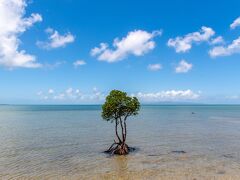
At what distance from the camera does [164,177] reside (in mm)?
32812

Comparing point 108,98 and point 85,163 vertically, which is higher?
point 108,98

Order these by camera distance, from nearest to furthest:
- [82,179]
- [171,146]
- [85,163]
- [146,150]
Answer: [82,179] < [85,163] < [146,150] < [171,146]

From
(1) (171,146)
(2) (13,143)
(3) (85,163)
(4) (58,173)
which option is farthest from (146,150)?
(2) (13,143)

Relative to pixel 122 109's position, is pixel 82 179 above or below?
below

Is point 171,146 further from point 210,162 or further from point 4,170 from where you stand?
point 4,170

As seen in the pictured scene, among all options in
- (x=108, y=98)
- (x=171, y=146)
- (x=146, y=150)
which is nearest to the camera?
(x=108, y=98)

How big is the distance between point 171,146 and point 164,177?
2107 cm

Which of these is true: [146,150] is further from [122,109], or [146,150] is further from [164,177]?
[164,177]

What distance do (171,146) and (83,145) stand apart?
16785 mm

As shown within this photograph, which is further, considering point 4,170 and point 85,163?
point 85,163

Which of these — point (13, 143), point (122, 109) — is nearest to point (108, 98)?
point (122, 109)

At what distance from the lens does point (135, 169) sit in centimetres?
3616

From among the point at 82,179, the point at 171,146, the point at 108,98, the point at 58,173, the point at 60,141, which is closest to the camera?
the point at 82,179

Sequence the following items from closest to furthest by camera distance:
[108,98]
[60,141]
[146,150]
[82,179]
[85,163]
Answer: [82,179] → [85,163] → [108,98] → [146,150] → [60,141]
